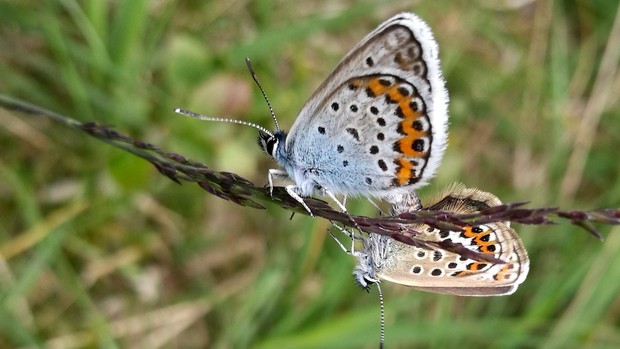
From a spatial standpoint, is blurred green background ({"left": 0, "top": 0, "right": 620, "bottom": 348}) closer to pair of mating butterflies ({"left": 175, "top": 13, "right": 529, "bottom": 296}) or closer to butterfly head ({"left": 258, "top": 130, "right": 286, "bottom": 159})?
butterfly head ({"left": 258, "top": 130, "right": 286, "bottom": 159})

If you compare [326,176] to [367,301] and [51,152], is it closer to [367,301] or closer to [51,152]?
[367,301]

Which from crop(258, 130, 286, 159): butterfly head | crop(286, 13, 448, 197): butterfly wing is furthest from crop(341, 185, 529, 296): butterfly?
crop(258, 130, 286, 159): butterfly head

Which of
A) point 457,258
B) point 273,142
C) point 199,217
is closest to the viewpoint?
point 457,258

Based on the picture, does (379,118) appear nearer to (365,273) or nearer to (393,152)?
(393,152)

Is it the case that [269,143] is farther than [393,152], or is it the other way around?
[269,143]

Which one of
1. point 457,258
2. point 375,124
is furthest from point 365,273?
point 375,124

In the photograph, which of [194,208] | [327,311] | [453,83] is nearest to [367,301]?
[327,311]

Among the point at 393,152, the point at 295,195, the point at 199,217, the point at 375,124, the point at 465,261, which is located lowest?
the point at 465,261
